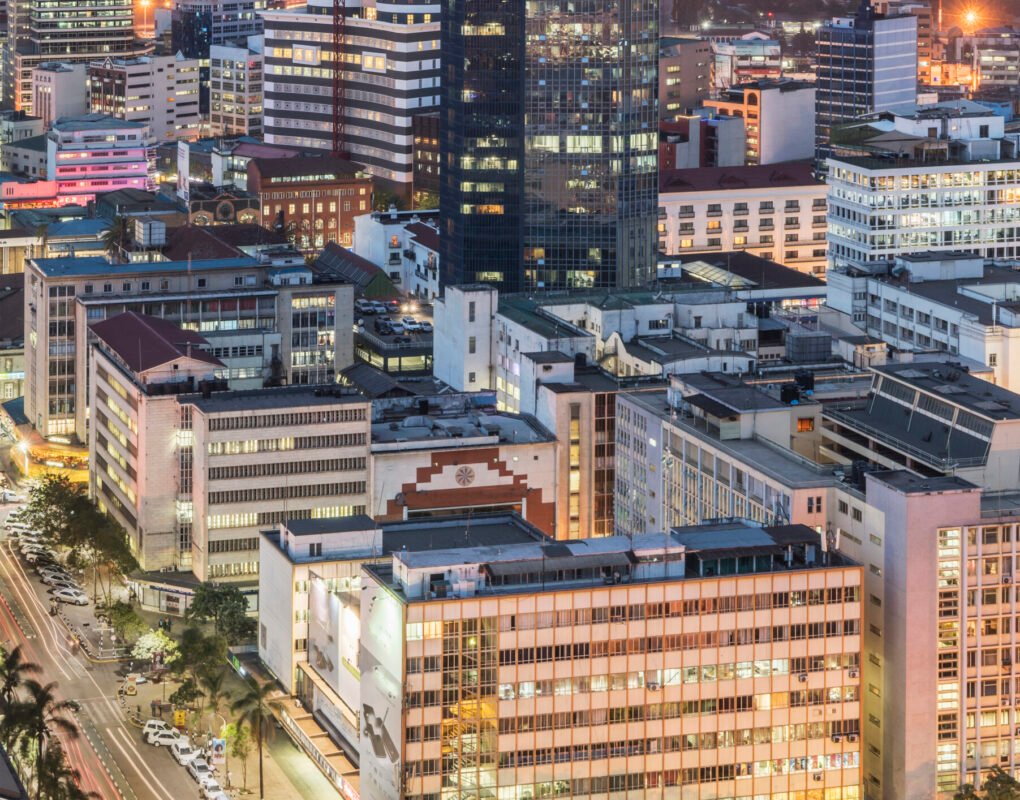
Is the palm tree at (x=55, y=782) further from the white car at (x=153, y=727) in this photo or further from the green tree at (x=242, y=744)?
the white car at (x=153, y=727)

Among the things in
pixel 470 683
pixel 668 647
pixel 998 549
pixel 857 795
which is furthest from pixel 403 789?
pixel 998 549

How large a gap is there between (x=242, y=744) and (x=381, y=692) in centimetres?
1688

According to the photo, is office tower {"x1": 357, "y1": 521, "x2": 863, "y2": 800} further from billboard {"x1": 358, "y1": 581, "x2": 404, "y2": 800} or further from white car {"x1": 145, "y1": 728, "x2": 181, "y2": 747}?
white car {"x1": 145, "y1": 728, "x2": 181, "y2": 747}

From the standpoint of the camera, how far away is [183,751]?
7623 inches

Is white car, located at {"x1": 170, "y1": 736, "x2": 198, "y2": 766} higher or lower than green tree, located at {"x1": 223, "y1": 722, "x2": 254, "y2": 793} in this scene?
lower

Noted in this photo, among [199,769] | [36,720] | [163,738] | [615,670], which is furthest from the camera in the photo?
[163,738]

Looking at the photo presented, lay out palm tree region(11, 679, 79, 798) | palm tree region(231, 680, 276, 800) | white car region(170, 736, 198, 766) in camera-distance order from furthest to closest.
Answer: white car region(170, 736, 198, 766)
palm tree region(231, 680, 276, 800)
palm tree region(11, 679, 79, 798)

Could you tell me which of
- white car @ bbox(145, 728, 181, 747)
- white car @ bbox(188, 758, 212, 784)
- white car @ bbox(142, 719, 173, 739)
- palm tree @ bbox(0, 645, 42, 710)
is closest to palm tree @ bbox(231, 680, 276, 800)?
white car @ bbox(188, 758, 212, 784)

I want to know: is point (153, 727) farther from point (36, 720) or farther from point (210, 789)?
point (36, 720)

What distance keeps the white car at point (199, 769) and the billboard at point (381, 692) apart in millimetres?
13479

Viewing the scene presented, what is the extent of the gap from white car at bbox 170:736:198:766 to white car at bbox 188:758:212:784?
16.1 inches

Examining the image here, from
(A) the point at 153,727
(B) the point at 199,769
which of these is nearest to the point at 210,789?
(B) the point at 199,769

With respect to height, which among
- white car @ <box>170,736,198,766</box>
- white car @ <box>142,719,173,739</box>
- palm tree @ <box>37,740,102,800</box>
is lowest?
white car @ <box>170,736,198,766</box>

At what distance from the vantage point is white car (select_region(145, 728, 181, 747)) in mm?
195625
